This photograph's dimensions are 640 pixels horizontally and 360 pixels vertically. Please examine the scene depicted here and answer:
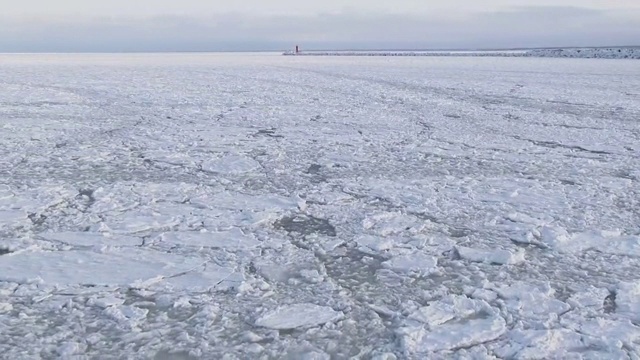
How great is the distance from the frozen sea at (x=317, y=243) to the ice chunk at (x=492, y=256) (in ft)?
0.05

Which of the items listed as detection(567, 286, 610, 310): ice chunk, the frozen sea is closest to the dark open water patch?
the frozen sea

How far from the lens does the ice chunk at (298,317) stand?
2.24m

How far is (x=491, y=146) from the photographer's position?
19.7ft

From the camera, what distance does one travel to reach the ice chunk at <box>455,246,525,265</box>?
9.54 feet

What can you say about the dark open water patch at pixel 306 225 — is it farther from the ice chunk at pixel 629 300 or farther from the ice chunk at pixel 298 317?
the ice chunk at pixel 629 300

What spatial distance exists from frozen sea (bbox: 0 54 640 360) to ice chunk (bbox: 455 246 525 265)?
0.05 feet

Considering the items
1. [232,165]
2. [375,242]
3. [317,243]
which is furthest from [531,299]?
Result: [232,165]

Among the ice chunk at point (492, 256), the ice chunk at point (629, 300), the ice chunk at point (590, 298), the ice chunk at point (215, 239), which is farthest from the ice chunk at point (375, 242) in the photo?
the ice chunk at point (629, 300)

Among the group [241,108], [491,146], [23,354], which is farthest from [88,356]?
[241,108]

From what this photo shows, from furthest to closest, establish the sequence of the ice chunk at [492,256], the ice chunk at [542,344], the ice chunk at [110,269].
→ the ice chunk at [492,256], the ice chunk at [110,269], the ice chunk at [542,344]

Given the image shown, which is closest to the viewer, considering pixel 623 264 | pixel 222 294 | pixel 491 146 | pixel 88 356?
pixel 88 356

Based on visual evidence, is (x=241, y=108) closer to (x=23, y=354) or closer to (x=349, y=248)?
(x=349, y=248)

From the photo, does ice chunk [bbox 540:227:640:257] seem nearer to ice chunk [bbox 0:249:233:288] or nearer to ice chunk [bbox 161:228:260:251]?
ice chunk [bbox 161:228:260:251]

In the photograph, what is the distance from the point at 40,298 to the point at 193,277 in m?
0.62
